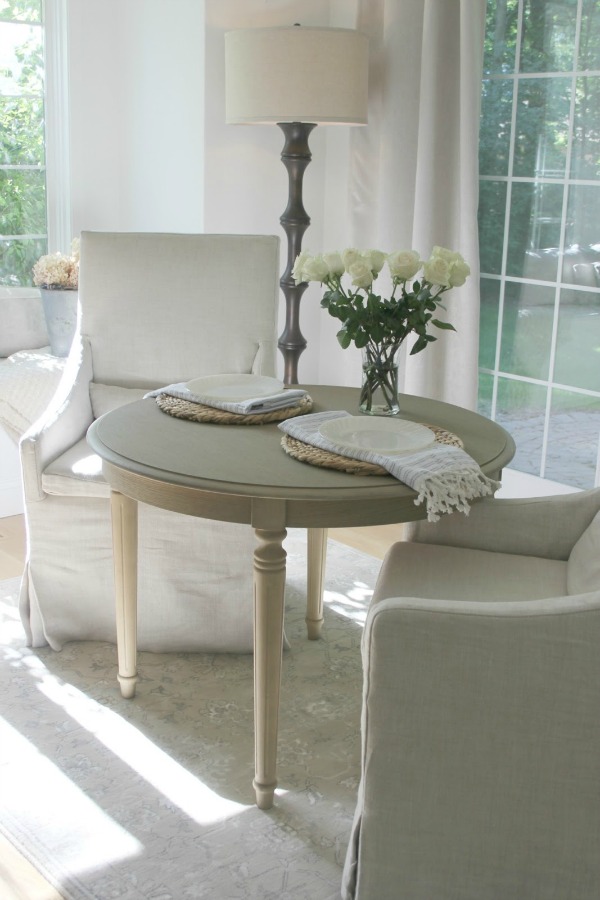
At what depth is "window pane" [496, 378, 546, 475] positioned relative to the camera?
3.62m

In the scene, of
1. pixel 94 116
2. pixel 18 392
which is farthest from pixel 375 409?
pixel 94 116

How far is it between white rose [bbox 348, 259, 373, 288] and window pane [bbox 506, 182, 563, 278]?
1499 mm

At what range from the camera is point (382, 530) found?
3.75m

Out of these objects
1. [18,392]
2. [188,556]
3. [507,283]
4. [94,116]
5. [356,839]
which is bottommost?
[356,839]

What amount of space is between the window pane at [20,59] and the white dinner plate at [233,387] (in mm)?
2147

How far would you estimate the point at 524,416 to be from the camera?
367cm

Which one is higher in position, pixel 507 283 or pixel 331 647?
pixel 507 283

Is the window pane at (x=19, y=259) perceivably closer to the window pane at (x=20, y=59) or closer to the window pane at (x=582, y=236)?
the window pane at (x=20, y=59)

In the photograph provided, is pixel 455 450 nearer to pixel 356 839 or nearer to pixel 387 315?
pixel 387 315

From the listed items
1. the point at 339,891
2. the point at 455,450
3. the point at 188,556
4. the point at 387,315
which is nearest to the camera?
the point at 339,891

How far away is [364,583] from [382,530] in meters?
0.53

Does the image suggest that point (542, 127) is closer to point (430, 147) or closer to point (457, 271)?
point (430, 147)

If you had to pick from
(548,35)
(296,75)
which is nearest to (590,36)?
(548,35)

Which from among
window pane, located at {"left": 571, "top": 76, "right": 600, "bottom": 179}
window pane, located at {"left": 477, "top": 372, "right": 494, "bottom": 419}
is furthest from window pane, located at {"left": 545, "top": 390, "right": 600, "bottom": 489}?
window pane, located at {"left": 571, "top": 76, "right": 600, "bottom": 179}
